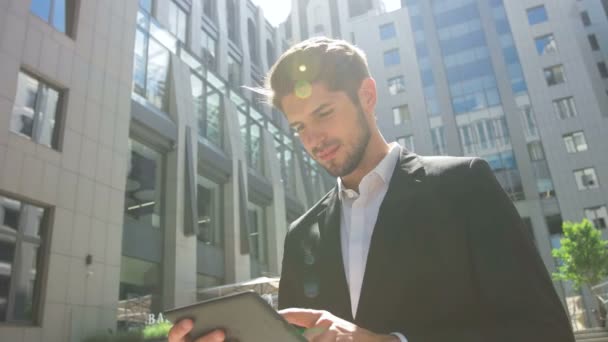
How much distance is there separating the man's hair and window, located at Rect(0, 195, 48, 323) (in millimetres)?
11906

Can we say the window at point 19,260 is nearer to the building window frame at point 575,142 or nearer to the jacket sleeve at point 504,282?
the jacket sleeve at point 504,282

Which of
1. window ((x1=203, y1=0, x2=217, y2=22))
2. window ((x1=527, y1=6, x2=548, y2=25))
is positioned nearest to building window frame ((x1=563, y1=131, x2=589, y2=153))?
window ((x1=527, y1=6, x2=548, y2=25))

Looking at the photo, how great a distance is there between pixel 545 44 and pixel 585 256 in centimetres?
1832

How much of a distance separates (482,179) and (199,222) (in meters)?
19.8

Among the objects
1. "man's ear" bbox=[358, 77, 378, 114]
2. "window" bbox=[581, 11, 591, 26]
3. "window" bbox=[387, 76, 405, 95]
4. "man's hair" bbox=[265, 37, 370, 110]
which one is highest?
"window" bbox=[581, 11, 591, 26]

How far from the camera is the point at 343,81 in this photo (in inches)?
81.3

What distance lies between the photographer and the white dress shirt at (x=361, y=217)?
6.20ft

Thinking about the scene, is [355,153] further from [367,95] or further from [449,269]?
[449,269]

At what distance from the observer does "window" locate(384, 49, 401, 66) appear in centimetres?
3900

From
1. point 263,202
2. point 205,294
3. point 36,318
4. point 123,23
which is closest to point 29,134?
point 36,318

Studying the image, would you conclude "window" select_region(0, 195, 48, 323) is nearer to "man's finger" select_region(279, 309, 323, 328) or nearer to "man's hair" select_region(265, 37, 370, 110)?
"man's hair" select_region(265, 37, 370, 110)

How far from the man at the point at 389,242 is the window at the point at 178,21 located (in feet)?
75.1

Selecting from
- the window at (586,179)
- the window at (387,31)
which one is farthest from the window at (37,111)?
the window at (387,31)

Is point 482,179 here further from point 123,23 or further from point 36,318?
point 123,23
